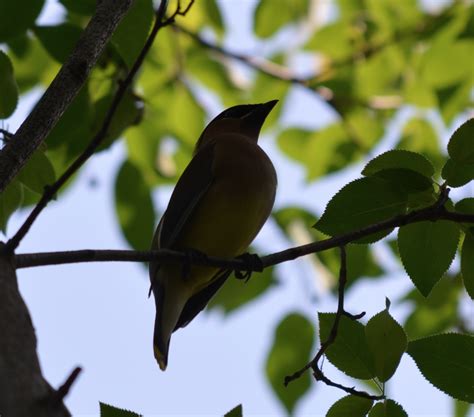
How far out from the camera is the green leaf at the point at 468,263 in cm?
323

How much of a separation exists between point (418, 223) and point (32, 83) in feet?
11.6

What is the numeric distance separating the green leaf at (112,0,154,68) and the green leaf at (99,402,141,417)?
1.93 meters

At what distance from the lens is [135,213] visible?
569 cm

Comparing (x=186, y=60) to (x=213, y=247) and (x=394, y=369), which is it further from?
(x=394, y=369)

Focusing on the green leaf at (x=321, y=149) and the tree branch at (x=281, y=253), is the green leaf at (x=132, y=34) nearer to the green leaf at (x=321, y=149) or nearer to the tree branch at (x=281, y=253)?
the tree branch at (x=281, y=253)

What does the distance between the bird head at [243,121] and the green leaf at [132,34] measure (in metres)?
2.49

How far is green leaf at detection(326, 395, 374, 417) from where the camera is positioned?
117 inches

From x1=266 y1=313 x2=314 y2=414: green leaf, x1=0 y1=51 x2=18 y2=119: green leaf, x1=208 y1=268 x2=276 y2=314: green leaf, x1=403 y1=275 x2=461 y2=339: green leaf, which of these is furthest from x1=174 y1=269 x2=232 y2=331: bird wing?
x1=0 y1=51 x2=18 y2=119: green leaf

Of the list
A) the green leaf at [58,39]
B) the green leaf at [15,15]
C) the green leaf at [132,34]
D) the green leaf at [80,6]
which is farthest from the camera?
the green leaf at [58,39]

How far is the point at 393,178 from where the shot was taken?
3.22 meters

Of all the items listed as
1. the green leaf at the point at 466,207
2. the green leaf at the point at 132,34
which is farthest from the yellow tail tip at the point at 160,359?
the green leaf at the point at 466,207

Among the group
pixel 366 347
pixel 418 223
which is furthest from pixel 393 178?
pixel 366 347

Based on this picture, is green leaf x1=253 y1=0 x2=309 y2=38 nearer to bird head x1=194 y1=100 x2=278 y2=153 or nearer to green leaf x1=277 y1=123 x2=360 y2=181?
bird head x1=194 y1=100 x2=278 y2=153

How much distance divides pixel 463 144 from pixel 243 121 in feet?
11.9
